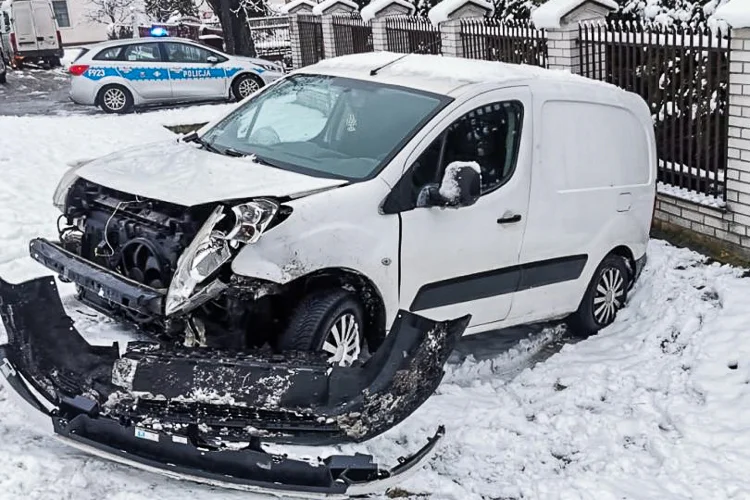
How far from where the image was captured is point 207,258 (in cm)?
443

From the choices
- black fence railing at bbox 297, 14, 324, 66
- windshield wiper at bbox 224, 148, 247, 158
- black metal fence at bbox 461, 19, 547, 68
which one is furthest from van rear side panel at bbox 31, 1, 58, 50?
windshield wiper at bbox 224, 148, 247, 158

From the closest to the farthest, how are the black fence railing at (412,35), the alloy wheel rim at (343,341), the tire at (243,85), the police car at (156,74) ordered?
1. the alloy wheel rim at (343,341)
2. the black fence railing at (412,35)
3. the police car at (156,74)
4. the tire at (243,85)

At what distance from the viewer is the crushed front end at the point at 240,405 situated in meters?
4.01

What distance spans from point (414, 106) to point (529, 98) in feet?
2.60

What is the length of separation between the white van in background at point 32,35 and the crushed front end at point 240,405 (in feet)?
97.6

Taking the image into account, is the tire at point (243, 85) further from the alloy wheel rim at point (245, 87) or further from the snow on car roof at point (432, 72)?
the snow on car roof at point (432, 72)

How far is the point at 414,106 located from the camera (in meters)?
5.59

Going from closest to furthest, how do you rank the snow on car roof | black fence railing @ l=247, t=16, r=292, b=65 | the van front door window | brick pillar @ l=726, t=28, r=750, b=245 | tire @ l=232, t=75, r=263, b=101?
the van front door window < the snow on car roof < brick pillar @ l=726, t=28, r=750, b=245 < tire @ l=232, t=75, r=263, b=101 < black fence railing @ l=247, t=16, r=292, b=65

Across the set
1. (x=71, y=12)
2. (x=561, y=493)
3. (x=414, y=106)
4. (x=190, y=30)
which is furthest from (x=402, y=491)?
(x=71, y=12)

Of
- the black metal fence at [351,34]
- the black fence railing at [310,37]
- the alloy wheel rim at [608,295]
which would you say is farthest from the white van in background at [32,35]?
the alloy wheel rim at [608,295]

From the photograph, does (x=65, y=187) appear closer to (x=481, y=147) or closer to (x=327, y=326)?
(x=327, y=326)

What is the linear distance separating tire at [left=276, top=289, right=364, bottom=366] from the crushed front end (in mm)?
183

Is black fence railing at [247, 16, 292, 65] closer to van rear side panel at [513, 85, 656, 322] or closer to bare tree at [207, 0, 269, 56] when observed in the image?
bare tree at [207, 0, 269, 56]

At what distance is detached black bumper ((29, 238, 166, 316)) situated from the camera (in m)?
4.49
